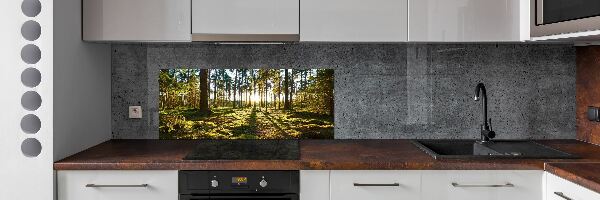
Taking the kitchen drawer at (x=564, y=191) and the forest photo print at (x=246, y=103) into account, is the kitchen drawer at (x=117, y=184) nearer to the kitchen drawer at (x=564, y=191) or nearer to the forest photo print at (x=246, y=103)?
the forest photo print at (x=246, y=103)

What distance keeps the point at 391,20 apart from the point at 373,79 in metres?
0.48

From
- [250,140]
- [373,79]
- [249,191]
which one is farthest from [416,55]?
[249,191]

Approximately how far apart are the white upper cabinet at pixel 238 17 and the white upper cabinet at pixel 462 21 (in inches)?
22.8

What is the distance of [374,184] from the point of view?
7.98 ft

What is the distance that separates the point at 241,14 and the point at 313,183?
848 mm

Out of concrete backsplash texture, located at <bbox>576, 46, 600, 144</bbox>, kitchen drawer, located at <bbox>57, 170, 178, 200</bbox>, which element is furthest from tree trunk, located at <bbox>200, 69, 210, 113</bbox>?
concrete backsplash texture, located at <bbox>576, 46, 600, 144</bbox>

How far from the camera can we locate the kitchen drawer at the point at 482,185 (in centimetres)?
242
